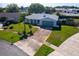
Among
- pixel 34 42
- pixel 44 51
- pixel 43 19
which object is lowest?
pixel 44 51

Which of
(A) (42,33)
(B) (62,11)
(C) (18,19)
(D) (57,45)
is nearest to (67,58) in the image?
(D) (57,45)

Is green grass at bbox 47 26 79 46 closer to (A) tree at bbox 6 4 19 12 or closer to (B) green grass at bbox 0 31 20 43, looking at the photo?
(B) green grass at bbox 0 31 20 43

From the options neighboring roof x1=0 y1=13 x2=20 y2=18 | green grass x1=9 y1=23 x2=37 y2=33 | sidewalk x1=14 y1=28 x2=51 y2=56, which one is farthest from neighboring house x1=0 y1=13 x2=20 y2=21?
sidewalk x1=14 y1=28 x2=51 y2=56

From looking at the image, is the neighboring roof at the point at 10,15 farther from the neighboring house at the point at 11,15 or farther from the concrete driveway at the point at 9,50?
the concrete driveway at the point at 9,50

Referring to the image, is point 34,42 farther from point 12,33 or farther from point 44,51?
point 12,33

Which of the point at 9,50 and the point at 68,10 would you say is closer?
the point at 9,50

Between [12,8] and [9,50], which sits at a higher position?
[12,8]

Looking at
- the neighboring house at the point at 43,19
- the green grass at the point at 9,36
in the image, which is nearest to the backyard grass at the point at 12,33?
the green grass at the point at 9,36

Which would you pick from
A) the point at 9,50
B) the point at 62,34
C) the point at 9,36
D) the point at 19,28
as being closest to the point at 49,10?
the point at 62,34
